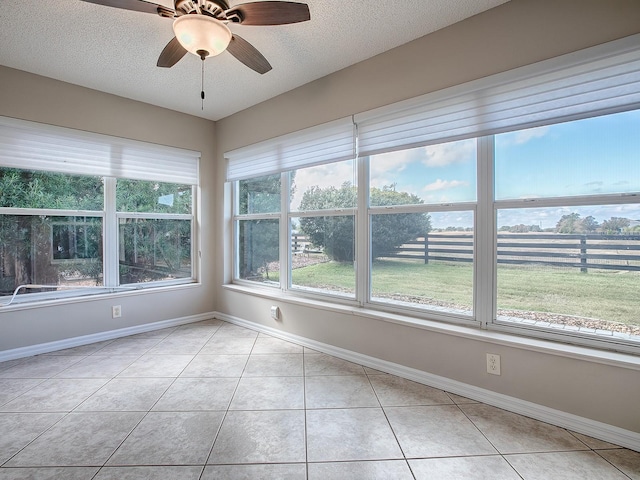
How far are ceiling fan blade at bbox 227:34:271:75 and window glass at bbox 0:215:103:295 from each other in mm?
2585

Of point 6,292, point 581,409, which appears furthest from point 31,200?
point 581,409

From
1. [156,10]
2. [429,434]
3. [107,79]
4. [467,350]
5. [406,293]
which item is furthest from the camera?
[107,79]

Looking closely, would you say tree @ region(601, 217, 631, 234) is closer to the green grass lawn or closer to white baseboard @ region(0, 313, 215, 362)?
the green grass lawn

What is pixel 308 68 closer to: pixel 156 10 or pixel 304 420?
pixel 156 10

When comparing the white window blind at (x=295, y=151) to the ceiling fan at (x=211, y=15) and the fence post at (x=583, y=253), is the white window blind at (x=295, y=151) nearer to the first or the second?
the ceiling fan at (x=211, y=15)

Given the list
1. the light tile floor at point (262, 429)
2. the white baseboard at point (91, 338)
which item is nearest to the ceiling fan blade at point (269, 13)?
the light tile floor at point (262, 429)

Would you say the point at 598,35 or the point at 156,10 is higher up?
the point at 156,10

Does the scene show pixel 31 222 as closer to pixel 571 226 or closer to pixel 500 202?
pixel 500 202

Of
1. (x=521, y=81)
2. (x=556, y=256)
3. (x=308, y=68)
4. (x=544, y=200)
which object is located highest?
(x=308, y=68)

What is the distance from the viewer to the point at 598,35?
5.69 ft

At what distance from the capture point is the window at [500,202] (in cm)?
180

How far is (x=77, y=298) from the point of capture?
3.25 metres

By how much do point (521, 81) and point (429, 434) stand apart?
2.25 metres

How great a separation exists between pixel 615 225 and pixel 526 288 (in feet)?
1.99
